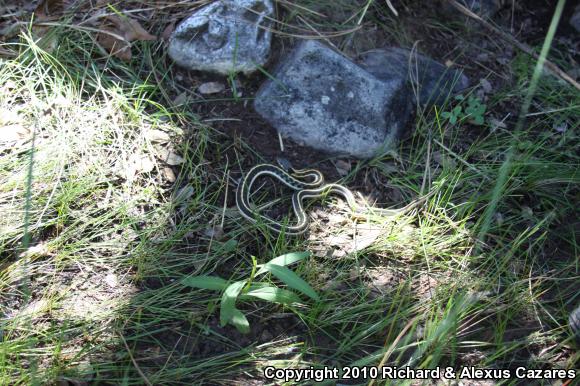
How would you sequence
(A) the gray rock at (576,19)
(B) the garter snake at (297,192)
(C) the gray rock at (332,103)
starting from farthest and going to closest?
(A) the gray rock at (576,19) → (C) the gray rock at (332,103) → (B) the garter snake at (297,192)

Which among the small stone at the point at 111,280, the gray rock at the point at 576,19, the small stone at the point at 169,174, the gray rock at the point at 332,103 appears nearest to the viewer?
the small stone at the point at 111,280

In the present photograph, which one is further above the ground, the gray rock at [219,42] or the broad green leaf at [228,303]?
the gray rock at [219,42]

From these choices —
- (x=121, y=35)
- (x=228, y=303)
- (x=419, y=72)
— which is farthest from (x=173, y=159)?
(x=419, y=72)

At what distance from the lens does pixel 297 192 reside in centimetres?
327

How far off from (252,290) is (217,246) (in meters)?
0.49

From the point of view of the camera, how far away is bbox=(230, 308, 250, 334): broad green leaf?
2462mm

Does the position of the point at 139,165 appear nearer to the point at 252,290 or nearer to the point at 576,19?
the point at 252,290

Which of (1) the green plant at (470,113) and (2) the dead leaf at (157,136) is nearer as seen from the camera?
(2) the dead leaf at (157,136)

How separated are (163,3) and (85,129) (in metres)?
1.19

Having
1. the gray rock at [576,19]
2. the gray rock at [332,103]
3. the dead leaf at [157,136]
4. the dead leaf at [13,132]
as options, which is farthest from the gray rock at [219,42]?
the gray rock at [576,19]

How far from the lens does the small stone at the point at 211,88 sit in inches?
144

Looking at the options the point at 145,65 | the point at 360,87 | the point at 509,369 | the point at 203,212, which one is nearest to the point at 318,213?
the point at 203,212

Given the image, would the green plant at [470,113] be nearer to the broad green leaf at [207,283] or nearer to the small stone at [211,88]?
the small stone at [211,88]

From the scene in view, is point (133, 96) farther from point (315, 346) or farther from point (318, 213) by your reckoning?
point (315, 346)
